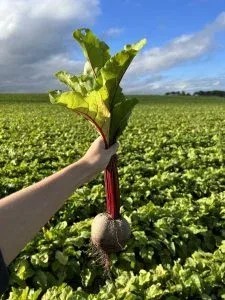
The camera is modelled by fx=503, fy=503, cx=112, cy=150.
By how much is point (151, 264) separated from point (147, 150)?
Answer: 7.74 metres

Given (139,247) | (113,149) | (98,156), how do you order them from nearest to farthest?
(98,156), (113,149), (139,247)

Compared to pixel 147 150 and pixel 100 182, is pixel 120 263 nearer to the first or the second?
pixel 100 182

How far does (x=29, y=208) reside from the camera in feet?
5.27

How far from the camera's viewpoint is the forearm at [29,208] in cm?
147

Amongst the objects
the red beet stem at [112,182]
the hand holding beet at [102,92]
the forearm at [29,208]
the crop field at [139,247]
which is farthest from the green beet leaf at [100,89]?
the crop field at [139,247]

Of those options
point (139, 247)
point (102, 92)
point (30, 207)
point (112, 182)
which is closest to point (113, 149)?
point (102, 92)

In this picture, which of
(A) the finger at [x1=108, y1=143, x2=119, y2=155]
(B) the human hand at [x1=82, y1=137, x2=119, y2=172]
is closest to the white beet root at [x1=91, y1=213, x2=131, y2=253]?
(A) the finger at [x1=108, y1=143, x2=119, y2=155]

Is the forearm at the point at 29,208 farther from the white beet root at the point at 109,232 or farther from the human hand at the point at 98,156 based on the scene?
the white beet root at the point at 109,232

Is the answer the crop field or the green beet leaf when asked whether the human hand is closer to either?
the green beet leaf

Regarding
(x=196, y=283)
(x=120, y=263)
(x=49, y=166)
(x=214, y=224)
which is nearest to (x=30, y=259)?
(x=120, y=263)

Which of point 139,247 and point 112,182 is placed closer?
point 112,182

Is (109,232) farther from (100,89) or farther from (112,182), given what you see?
(100,89)

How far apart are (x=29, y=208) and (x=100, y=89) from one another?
4.89 feet

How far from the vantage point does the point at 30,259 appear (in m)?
5.12
